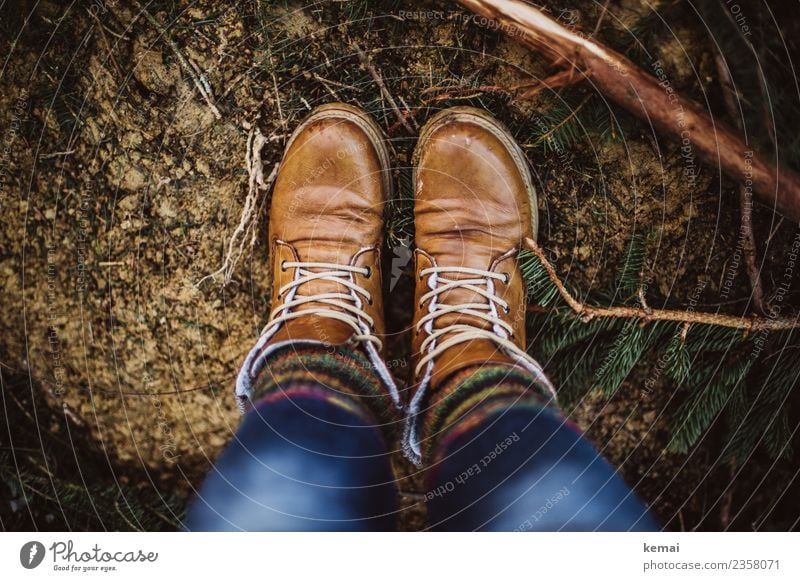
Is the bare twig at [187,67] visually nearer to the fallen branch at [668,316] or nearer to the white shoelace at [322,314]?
the white shoelace at [322,314]

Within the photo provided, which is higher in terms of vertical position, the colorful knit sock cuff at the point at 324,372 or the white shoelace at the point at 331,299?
the white shoelace at the point at 331,299

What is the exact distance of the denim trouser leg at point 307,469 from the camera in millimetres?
459

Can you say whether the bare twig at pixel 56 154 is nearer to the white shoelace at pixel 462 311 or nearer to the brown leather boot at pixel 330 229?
the brown leather boot at pixel 330 229

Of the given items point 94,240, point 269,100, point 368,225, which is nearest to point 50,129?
point 94,240

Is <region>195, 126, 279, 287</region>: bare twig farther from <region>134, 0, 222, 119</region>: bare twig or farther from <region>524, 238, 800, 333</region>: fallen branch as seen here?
<region>524, 238, 800, 333</region>: fallen branch

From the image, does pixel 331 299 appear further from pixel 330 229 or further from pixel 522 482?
pixel 522 482

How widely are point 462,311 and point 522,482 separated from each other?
170 mm

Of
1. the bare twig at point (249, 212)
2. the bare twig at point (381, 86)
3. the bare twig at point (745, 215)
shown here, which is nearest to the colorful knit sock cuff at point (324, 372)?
the bare twig at point (249, 212)

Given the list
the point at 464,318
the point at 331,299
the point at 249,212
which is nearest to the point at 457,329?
the point at 464,318

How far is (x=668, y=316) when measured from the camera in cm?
47

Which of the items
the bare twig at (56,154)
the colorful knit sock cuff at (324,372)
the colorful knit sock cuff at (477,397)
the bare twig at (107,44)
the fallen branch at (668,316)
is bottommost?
the colorful knit sock cuff at (477,397)

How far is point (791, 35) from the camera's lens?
0.46 m

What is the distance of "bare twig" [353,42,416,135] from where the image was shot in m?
0.49

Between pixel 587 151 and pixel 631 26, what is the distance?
4.4 inches
